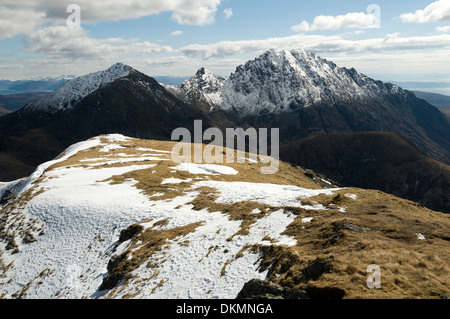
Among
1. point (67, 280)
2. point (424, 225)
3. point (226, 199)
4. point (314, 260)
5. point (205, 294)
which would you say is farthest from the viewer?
point (226, 199)

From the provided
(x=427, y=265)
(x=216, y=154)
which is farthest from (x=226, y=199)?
(x=216, y=154)

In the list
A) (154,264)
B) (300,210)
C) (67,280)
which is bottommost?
(67,280)

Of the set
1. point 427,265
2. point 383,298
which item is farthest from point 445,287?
point 383,298

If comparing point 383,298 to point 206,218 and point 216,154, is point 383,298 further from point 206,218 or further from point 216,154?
point 216,154

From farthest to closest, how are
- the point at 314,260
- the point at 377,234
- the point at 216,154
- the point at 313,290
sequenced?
the point at 216,154
the point at 377,234
the point at 314,260
the point at 313,290

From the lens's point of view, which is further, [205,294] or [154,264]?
[154,264]
